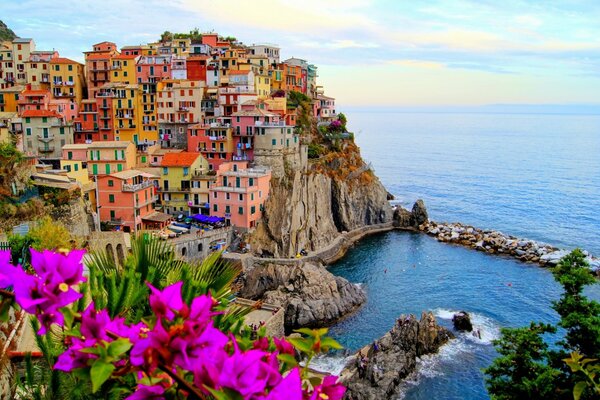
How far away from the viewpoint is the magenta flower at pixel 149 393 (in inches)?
100.0

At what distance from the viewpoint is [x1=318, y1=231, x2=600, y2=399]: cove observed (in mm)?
30484

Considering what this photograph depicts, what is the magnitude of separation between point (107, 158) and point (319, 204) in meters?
20.9

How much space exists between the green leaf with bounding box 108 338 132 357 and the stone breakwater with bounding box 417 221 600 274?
52.4 meters

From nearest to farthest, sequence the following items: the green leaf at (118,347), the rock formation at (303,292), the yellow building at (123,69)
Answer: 1. the green leaf at (118,347)
2. the rock formation at (303,292)
3. the yellow building at (123,69)

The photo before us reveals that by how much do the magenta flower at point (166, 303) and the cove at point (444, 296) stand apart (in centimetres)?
2736

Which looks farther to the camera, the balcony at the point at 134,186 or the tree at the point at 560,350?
the balcony at the point at 134,186

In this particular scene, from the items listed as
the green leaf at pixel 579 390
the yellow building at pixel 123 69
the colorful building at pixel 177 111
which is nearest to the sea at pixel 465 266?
the green leaf at pixel 579 390

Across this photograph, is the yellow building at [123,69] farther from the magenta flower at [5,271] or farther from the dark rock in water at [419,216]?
the magenta flower at [5,271]

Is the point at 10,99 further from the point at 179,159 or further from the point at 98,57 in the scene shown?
the point at 179,159

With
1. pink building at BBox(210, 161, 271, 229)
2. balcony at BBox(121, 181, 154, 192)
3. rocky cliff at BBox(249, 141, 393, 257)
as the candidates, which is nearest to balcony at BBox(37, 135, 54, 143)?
balcony at BBox(121, 181, 154, 192)

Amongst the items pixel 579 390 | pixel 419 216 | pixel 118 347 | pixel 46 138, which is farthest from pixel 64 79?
pixel 118 347

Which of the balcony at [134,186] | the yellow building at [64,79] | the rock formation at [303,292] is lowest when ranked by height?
the rock formation at [303,292]

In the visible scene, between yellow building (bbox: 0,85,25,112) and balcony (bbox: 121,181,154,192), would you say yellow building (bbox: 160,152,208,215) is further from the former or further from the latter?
yellow building (bbox: 0,85,25,112)

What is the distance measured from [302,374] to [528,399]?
1576 centimetres
